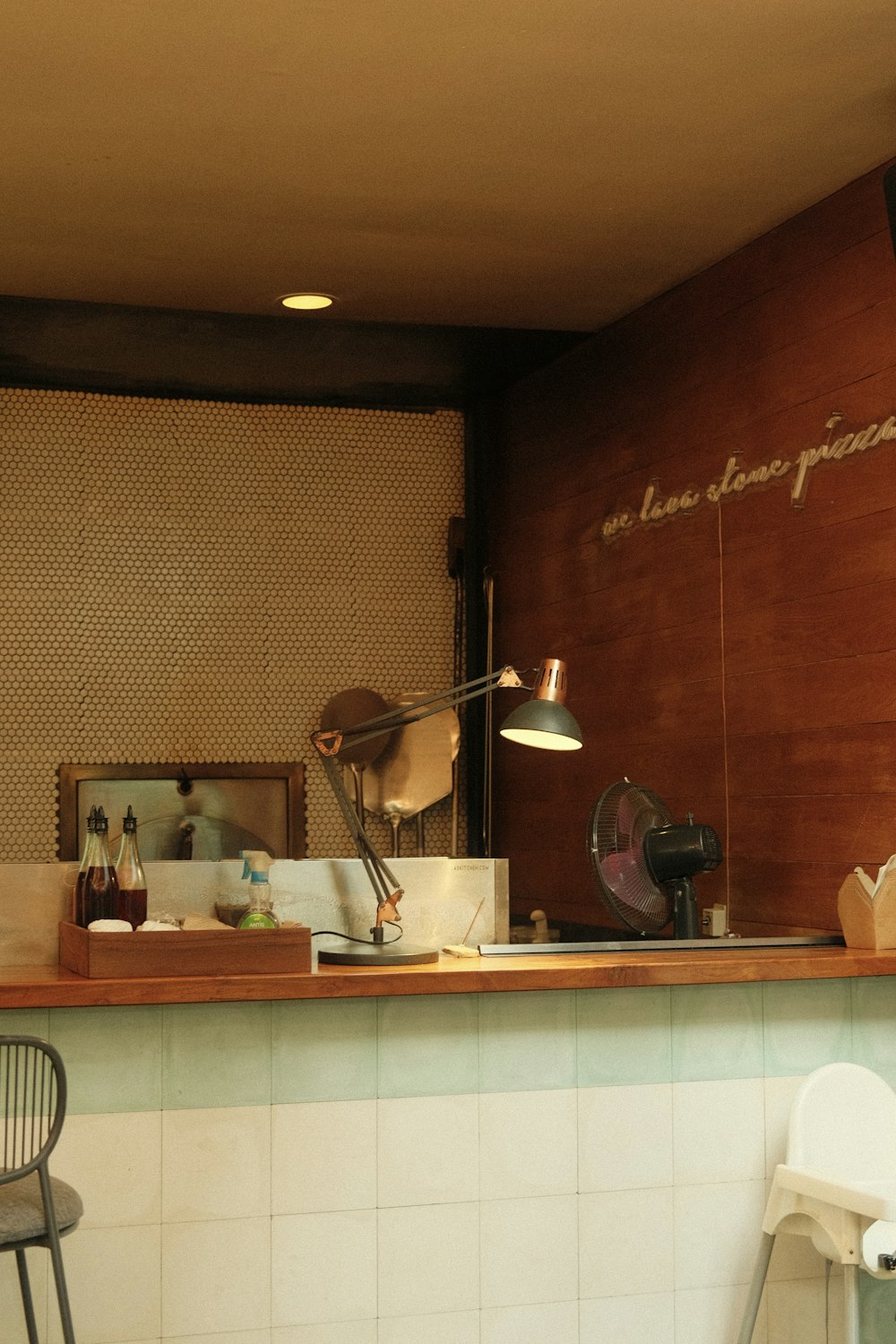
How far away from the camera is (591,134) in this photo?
3363 mm

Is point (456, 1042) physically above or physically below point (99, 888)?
below

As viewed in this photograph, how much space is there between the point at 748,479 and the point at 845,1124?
174 cm

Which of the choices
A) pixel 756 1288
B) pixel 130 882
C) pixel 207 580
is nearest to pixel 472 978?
pixel 130 882

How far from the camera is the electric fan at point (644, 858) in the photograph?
11.3ft

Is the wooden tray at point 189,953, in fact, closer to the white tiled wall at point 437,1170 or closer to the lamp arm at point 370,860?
the white tiled wall at point 437,1170

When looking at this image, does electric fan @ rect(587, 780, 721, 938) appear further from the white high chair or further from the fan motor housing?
the white high chair

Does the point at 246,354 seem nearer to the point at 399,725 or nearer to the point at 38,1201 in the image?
the point at 399,725

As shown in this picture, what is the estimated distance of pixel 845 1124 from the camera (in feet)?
9.65

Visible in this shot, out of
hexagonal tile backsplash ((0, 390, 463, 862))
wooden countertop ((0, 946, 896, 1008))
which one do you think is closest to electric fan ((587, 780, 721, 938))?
wooden countertop ((0, 946, 896, 1008))

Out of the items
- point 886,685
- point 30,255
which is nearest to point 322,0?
point 30,255

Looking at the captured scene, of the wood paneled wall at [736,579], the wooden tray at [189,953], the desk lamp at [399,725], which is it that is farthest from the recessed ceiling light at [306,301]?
the wooden tray at [189,953]

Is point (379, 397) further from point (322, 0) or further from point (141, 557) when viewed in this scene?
point (322, 0)

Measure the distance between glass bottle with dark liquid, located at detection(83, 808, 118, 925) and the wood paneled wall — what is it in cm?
172

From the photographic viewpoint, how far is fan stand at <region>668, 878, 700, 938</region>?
11.4 feet
